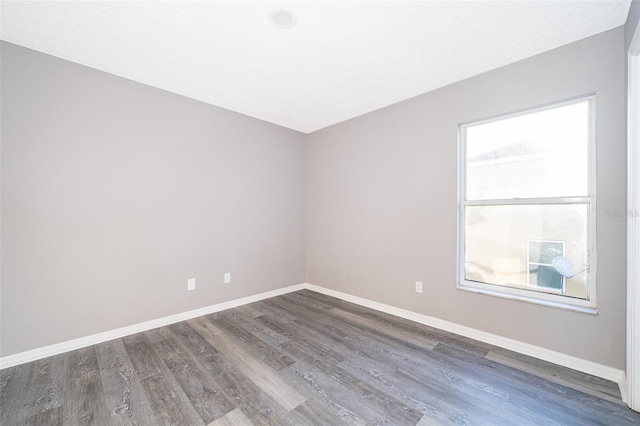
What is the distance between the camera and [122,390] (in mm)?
1768

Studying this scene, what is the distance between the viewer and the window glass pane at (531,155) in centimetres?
207

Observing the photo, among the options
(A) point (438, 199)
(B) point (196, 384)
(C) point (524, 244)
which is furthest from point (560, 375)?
(B) point (196, 384)

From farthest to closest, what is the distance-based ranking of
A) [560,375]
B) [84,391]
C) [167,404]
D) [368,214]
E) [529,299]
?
[368,214]
[529,299]
[560,375]
[84,391]
[167,404]

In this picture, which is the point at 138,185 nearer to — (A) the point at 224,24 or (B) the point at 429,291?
(A) the point at 224,24

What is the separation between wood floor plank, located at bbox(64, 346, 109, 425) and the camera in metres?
1.53

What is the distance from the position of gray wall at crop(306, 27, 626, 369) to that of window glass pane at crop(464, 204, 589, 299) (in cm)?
16

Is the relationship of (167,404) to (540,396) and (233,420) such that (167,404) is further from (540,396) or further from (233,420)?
(540,396)

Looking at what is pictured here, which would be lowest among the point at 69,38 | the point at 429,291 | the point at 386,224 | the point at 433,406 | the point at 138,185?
the point at 433,406

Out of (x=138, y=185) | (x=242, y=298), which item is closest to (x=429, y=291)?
(x=242, y=298)

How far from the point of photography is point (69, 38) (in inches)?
79.1

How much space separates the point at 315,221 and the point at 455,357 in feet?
8.47

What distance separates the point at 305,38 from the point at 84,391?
3.05 metres

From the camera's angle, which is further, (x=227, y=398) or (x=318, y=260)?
(x=318, y=260)

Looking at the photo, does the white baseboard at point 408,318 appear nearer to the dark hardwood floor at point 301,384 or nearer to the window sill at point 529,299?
the dark hardwood floor at point 301,384
